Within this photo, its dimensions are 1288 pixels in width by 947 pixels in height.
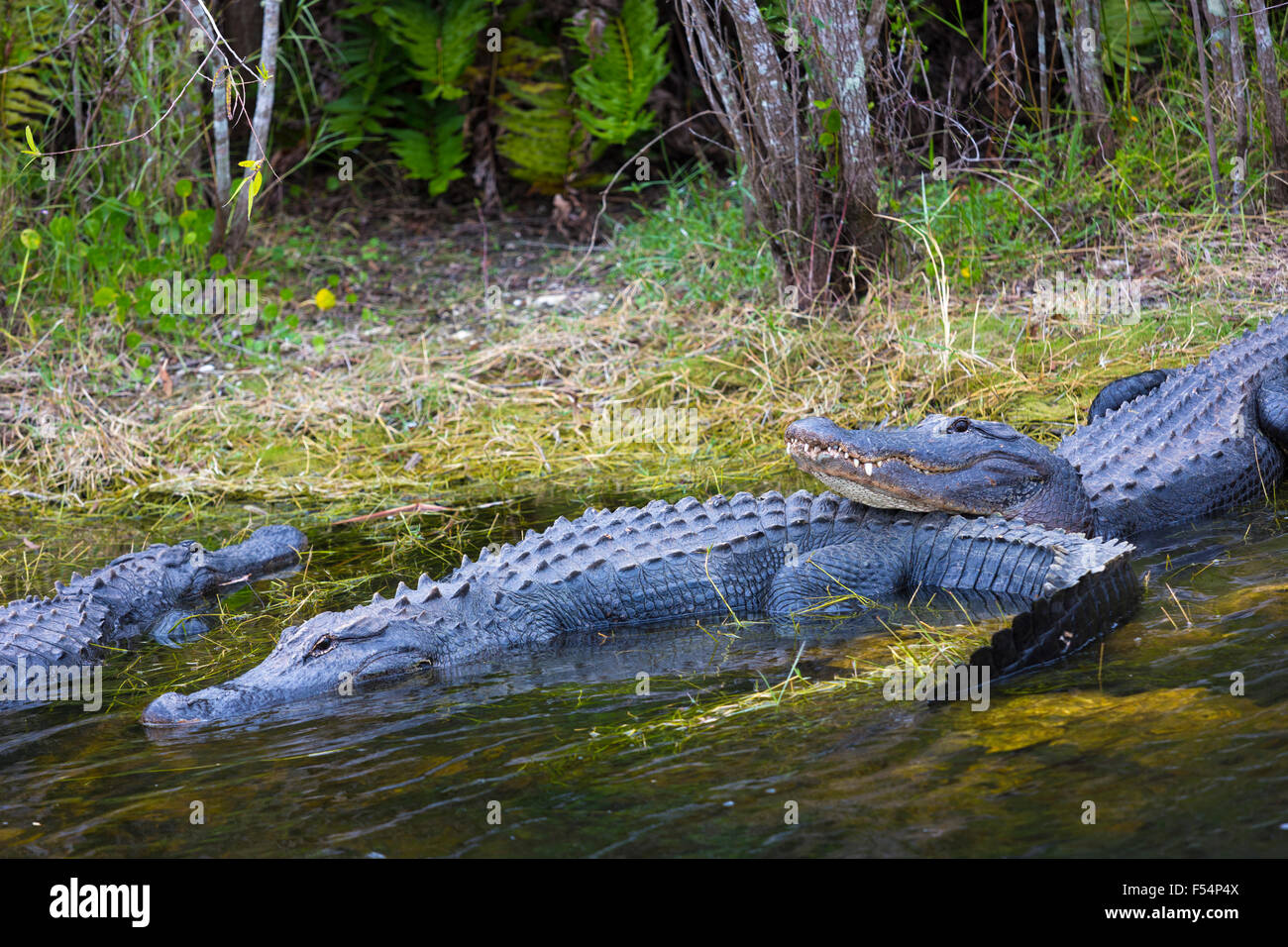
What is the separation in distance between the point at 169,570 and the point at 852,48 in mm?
4609

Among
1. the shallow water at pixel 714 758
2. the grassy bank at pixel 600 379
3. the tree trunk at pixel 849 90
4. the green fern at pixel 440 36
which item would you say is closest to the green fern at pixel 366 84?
the green fern at pixel 440 36

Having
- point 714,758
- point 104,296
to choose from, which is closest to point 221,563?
point 104,296

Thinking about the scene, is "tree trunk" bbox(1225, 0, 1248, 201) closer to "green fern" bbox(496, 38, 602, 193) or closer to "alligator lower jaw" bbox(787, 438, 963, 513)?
"alligator lower jaw" bbox(787, 438, 963, 513)

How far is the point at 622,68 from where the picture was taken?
9492 millimetres

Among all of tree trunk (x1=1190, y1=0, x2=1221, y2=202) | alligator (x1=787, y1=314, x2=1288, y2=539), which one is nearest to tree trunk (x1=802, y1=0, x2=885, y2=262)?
tree trunk (x1=1190, y1=0, x2=1221, y2=202)

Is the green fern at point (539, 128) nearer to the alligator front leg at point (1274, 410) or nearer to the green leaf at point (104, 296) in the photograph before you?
the green leaf at point (104, 296)

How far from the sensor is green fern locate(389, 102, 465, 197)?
1027 centimetres

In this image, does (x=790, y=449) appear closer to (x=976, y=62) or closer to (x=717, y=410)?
(x=717, y=410)

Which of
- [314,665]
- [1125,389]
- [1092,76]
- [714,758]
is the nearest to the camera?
[714,758]

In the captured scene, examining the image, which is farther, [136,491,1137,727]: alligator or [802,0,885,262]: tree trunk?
[802,0,885,262]: tree trunk

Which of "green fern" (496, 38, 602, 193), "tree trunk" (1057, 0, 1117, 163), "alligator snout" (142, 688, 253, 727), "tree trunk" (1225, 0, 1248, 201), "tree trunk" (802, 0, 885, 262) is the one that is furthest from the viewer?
"green fern" (496, 38, 602, 193)

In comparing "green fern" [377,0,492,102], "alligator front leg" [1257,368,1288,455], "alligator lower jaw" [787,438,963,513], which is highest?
"green fern" [377,0,492,102]

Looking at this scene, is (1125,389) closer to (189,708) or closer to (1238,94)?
(1238,94)

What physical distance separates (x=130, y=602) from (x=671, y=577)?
2314 millimetres
